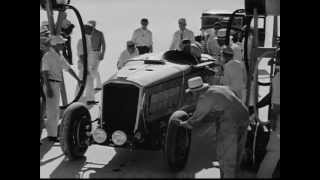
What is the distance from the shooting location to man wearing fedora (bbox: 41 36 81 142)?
28.5 feet

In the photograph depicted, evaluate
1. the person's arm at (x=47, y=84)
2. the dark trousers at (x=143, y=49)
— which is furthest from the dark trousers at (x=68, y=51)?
the dark trousers at (x=143, y=49)

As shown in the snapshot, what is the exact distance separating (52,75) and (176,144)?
245cm

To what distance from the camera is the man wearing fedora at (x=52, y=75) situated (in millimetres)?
8680

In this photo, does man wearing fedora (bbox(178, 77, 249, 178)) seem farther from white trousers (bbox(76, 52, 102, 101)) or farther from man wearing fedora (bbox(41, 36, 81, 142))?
white trousers (bbox(76, 52, 102, 101))

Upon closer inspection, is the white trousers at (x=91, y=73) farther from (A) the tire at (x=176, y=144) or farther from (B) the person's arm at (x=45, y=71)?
(A) the tire at (x=176, y=144)

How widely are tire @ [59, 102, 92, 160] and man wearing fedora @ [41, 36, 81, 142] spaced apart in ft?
2.60

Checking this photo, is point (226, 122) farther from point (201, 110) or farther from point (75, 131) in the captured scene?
point (75, 131)

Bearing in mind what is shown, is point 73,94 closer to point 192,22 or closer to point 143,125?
point 143,125

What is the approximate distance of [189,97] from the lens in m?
8.65

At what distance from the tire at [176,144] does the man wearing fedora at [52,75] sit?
1969 millimetres

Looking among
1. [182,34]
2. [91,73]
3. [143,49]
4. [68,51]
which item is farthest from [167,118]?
[182,34]

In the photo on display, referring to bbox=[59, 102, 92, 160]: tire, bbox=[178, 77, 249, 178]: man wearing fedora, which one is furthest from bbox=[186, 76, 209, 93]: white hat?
bbox=[59, 102, 92, 160]: tire

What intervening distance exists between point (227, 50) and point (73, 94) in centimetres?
444

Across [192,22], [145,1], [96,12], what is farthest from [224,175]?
[145,1]
